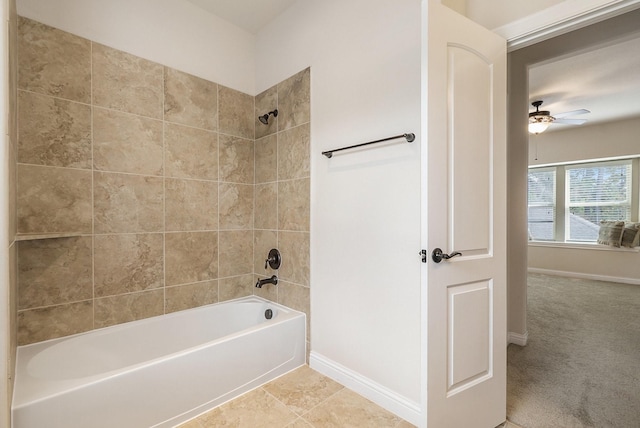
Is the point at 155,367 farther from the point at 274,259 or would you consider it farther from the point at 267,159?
the point at 267,159

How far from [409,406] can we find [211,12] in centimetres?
321

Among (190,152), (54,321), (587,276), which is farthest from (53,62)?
(587,276)

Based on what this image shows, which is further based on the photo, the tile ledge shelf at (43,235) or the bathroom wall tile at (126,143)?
the bathroom wall tile at (126,143)

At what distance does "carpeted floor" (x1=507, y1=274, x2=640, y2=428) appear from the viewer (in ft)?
5.63

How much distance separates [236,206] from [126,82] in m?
1.20

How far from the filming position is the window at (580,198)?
5164 mm

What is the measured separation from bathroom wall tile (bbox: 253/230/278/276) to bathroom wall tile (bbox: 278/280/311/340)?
21cm

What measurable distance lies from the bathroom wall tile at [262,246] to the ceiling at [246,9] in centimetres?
187

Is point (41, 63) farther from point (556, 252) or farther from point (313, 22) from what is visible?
point (556, 252)

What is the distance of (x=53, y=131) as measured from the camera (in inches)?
68.4

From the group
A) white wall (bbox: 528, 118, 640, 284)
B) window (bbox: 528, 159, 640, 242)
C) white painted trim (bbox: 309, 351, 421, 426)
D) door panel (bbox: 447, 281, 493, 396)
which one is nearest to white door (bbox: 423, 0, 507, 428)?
door panel (bbox: 447, 281, 493, 396)

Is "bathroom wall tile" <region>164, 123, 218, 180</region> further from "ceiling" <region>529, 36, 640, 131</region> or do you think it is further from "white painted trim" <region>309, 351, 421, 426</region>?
"ceiling" <region>529, 36, 640, 131</region>

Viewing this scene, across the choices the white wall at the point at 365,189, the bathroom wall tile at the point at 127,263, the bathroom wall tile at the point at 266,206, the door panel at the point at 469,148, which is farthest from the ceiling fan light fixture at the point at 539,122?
the bathroom wall tile at the point at 127,263

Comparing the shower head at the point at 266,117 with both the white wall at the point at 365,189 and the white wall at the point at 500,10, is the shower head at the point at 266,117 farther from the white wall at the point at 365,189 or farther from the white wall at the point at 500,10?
the white wall at the point at 500,10
